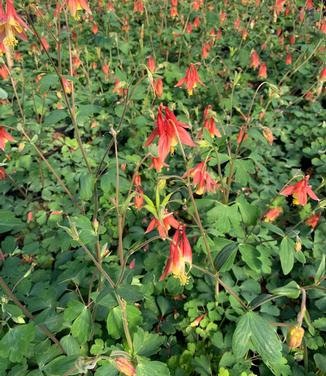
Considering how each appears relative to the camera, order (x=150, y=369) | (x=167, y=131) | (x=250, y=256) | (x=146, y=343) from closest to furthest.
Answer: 1. (x=150, y=369)
2. (x=167, y=131)
3. (x=146, y=343)
4. (x=250, y=256)

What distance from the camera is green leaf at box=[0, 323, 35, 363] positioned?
132 centimetres

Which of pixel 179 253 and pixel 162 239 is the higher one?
pixel 179 253

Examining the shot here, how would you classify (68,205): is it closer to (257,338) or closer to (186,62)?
(257,338)

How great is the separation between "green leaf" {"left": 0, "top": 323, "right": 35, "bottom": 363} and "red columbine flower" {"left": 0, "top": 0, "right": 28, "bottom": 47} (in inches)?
49.2

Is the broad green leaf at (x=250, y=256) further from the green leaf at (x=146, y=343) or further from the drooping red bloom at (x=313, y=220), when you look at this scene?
the drooping red bloom at (x=313, y=220)

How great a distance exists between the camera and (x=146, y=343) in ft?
4.70

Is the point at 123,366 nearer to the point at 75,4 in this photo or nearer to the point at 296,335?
the point at 296,335

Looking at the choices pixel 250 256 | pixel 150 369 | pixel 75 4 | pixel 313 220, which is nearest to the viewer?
pixel 150 369

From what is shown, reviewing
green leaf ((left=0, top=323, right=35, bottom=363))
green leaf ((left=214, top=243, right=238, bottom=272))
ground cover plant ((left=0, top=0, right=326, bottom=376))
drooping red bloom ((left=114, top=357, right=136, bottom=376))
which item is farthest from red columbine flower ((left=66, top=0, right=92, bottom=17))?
drooping red bloom ((left=114, top=357, right=136, bottom=376))

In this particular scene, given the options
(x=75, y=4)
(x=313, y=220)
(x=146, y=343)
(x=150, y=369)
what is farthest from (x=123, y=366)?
(x=75, y=4)

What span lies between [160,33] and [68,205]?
256 cm

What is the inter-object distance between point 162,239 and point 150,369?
725 mm

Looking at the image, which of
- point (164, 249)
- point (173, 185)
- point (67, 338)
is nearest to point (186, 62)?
point (173, 185)

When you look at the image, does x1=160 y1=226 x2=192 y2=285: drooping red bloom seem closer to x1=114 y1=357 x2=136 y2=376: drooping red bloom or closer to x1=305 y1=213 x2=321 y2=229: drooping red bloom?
x1=114 y1=357 x2=136 y2=376: drooping red bloom
